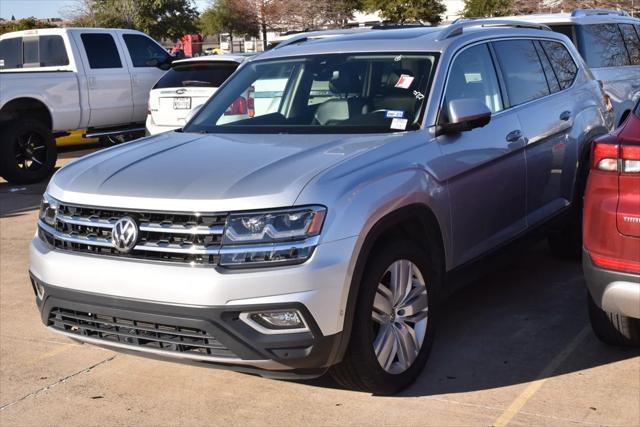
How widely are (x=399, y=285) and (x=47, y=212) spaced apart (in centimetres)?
186

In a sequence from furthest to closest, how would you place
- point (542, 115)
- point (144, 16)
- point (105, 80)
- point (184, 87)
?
point (144, 16) < point (105, 80) < point (184, 87) < point (542, 115)

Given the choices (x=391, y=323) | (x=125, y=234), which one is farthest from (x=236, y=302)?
(x=391, y=323)

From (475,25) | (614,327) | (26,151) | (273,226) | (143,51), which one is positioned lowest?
(26,151)

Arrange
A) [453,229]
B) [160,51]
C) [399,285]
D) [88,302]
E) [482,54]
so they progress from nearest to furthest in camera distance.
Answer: [88,302] → [399,285] → [453,229] → [482,54] → [160,51]

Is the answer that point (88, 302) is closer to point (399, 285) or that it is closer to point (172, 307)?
point (172, 307)

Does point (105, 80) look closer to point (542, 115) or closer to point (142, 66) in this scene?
point (142, 66)

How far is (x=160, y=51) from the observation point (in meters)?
14.2

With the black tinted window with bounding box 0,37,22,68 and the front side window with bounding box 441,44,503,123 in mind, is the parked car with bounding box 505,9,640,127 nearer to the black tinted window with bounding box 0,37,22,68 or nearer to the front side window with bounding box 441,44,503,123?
the front side window with bounding box 441,44,503,123

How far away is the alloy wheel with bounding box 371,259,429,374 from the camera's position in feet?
13.7

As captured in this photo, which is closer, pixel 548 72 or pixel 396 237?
pixel 396 237

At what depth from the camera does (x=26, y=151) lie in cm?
1217

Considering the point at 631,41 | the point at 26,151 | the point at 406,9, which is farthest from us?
the point at 406,9

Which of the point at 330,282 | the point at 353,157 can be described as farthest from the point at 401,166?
the point at 330,282

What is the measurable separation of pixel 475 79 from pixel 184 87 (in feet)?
20.4
